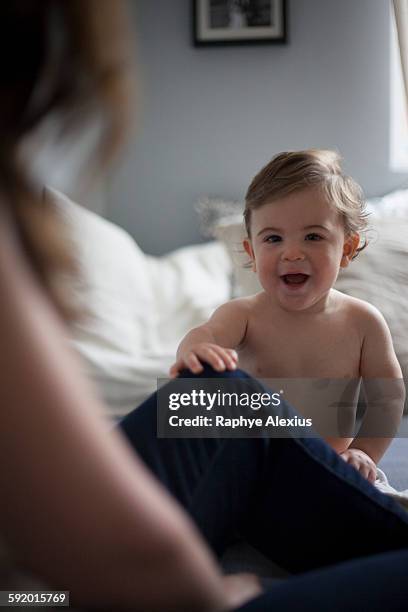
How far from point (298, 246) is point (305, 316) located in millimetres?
150

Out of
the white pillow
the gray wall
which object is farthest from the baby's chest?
the gray wall

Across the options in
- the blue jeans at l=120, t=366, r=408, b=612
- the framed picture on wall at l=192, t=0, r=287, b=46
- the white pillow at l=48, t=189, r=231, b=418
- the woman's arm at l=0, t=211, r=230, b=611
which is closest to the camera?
the woman's arm at l=0, t=211, r=230, b=611

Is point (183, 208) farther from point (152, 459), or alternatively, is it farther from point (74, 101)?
point (74, 101)

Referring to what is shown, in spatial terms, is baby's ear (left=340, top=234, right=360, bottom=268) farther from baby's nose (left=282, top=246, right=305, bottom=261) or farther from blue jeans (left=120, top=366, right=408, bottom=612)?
blue jeans (left=120, top=366, right=408, bottom=612)

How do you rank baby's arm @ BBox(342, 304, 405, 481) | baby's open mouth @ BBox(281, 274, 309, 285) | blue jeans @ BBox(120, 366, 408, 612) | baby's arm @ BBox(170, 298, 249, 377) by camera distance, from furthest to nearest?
baby's open mouth @ BBox(281, 274, 309, 285) → baby's arm @ BBox(342, 304, 405, 481) → baby's arm @ BBox(170, 298, 249, 377) → blue jeans @ BBox(120, 366, 408, 612)

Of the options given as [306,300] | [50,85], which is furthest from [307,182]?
[50,85]

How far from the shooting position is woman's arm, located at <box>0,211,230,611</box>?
0.40 m

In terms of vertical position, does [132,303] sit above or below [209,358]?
below

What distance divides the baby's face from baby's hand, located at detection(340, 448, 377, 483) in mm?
291

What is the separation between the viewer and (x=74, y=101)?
1.54 ft

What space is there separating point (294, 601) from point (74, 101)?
395mm

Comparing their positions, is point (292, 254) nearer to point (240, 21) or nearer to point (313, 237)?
point (313, 237)

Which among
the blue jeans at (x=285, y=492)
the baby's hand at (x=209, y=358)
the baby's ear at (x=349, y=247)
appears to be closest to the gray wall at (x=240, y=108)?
the baby's ear at (x=349, y=247)

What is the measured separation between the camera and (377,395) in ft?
4.67
